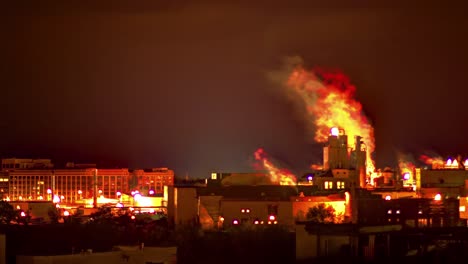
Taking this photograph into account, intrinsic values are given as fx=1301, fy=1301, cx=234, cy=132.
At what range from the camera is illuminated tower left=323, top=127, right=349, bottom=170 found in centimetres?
5212

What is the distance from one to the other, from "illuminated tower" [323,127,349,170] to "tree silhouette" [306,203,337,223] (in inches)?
320

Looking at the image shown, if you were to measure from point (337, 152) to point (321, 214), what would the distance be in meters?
9.50

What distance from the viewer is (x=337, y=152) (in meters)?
52.4

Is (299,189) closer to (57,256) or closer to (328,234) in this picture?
(328,234)

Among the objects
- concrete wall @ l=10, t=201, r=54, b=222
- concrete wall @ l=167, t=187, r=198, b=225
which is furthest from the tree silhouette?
concrete wall @ l=10, t=201, r=54, b=222

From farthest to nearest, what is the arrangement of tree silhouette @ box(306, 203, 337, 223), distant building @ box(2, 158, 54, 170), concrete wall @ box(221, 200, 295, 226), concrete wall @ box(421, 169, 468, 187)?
distant building @ box(2, 158, 54, 170) → concrete wall @ box(421, 169, 468, 187) → concrete wall @ box(221, 200, 295, 226) → tree silhouette @ box(306, 203, 337, 223)

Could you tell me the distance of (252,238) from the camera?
1527 inches

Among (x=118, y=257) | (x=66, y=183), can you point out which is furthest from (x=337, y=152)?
(x=66, y=183)

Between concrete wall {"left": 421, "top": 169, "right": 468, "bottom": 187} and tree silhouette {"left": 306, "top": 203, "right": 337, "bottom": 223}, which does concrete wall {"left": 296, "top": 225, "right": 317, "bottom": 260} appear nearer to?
tree silhouette {"left": 306, "top": 203, "right": 337, "bottom": 223}

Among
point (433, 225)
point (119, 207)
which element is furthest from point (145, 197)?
point (433, 225)

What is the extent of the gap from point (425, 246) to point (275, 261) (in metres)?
4.64

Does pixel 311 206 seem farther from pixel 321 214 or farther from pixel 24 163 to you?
pixel 24 163

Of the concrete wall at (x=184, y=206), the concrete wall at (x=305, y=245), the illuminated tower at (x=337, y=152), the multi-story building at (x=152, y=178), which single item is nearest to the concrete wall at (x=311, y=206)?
the concrete wall at (x=184, y=206)

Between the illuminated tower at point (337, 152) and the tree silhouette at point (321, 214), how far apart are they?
26.7 ft
